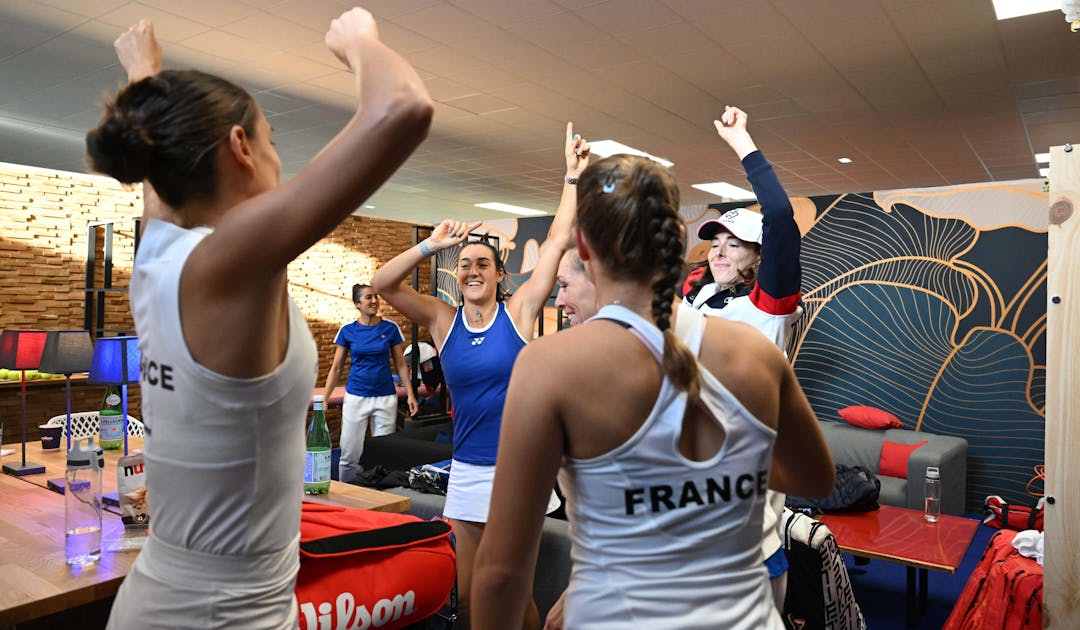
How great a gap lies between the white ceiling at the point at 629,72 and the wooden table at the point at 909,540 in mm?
3040

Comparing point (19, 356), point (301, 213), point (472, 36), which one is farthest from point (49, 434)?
point (472, 36)

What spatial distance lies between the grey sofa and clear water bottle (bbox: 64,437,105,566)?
4.29 m

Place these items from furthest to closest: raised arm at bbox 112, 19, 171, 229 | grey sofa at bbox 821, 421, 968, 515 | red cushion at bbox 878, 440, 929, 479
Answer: red cushion at bbox 878, 440, 929, 479 → grey sofa at bbox 821, 421, 968, 515 → raised arm at bbox 112, 19, 171, 229

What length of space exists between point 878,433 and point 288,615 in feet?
16.6

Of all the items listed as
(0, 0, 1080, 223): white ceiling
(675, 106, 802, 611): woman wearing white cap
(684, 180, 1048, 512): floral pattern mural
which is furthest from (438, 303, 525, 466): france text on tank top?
(684, 180, 1048, 512): floral pattern mural

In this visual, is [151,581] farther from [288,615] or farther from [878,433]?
[878,433]

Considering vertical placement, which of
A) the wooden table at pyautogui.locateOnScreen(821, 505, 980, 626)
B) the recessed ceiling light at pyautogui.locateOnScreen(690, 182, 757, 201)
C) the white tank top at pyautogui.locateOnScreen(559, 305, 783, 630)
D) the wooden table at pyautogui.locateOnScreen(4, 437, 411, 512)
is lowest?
the wooden table at pyautogui.locateOnScreen(821, 505, 980, 626)

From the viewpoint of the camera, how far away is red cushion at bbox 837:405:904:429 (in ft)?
17.4

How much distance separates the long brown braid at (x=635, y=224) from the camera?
3.26ft

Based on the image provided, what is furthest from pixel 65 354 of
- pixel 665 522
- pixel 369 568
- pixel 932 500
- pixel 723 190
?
pixel 723 190

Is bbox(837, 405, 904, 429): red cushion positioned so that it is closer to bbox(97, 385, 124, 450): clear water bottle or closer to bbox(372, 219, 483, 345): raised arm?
bbox(372, 219, 483, 345): raised arm

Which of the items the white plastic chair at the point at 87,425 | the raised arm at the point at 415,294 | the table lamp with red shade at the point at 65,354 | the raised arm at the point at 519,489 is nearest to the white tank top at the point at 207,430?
the raised arm at the point at 519,489

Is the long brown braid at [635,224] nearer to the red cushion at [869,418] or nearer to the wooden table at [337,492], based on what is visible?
the wooden table at [337,492]

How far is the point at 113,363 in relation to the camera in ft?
8.90
